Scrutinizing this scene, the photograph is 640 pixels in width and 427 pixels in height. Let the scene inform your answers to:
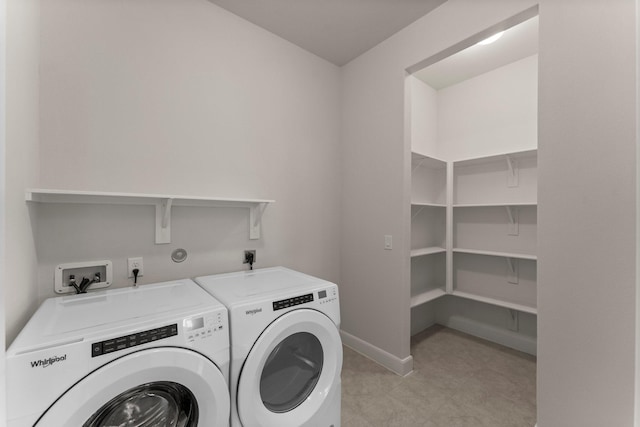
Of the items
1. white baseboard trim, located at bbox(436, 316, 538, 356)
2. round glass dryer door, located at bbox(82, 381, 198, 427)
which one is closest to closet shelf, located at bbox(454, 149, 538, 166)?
white baseboard trim, located at bbox(436, 316, 538, 356)

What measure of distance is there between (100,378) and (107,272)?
80 cm

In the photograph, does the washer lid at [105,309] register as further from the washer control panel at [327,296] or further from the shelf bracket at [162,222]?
the washer control panel at [327,296]

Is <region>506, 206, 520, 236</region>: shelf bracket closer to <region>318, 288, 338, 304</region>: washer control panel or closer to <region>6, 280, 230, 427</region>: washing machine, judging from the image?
<region>318, 288, 338, 304</region>: washer control panel

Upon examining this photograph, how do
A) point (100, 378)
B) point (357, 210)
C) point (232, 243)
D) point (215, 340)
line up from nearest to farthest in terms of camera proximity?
point (100, 378)
point (215, 340)
point (232, 243)
point (357, 210)

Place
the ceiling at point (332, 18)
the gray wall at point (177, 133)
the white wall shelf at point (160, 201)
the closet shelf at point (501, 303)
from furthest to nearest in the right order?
the closet shelf at point (501, 303), the ceiling at point (332, 18), the gray wall at point (177, 133), the white wall shelf at point (160, 201)

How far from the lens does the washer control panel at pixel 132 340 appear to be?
0.78 meters

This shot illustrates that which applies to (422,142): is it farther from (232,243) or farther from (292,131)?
(232,243)

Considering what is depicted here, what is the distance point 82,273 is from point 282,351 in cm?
109

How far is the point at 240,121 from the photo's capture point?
6.13 ft

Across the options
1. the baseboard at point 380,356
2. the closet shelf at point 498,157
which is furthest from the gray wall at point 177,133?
the closet shelf at point 498,157

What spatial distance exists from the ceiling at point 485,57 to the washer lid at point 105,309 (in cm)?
271

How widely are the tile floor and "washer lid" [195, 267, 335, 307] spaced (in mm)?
870

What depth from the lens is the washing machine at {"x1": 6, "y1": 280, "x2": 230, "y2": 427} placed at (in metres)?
0.70

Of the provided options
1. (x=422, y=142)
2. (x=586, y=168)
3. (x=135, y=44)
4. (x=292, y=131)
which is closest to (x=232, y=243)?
(x=292, y=131)
